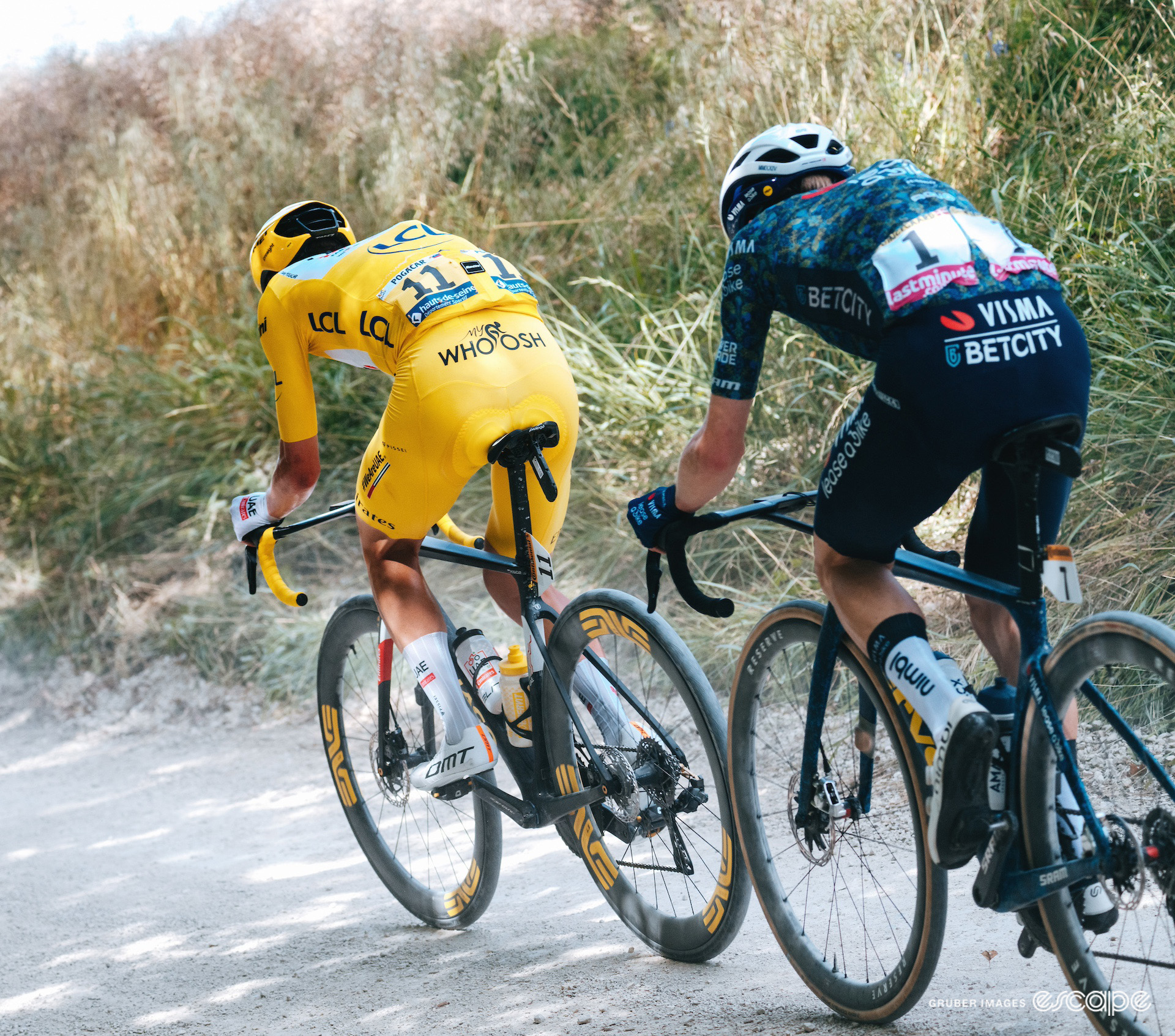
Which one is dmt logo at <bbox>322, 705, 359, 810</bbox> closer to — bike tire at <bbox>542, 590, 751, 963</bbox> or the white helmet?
bike tire at <bbox>542, 590, 751, 963</bbox>

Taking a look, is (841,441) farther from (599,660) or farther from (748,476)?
(748,476)

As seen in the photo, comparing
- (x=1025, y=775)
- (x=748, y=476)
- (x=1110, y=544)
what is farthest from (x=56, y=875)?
(x=1110, y=544)

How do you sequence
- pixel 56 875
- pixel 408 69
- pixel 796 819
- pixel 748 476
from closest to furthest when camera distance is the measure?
pixel 796 819 → pixel 56 875 → pixel 748 476 → pixel 408 69

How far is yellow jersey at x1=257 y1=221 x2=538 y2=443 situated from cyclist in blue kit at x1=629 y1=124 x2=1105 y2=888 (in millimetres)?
973

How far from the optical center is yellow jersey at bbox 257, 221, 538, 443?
134 inches

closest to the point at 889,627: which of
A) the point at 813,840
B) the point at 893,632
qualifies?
the point at 893,632

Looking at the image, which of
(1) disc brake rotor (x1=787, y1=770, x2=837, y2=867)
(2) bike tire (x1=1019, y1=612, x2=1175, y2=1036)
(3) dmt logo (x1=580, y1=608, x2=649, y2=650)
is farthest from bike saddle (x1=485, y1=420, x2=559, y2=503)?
(2) bike tire (x1=1019, y1=612, x2=1175, y2=1036)

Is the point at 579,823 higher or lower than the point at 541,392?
lower

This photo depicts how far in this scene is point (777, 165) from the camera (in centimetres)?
263

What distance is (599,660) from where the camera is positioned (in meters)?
3.21

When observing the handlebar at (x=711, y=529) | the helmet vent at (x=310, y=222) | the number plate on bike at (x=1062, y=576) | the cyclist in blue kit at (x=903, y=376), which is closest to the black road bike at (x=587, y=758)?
the handlebar at (x=711, y=529)

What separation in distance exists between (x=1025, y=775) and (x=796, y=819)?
72 cm

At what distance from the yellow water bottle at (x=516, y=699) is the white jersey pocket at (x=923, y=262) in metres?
1.52

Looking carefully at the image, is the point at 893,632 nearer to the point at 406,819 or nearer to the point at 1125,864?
the point at 1125,864
